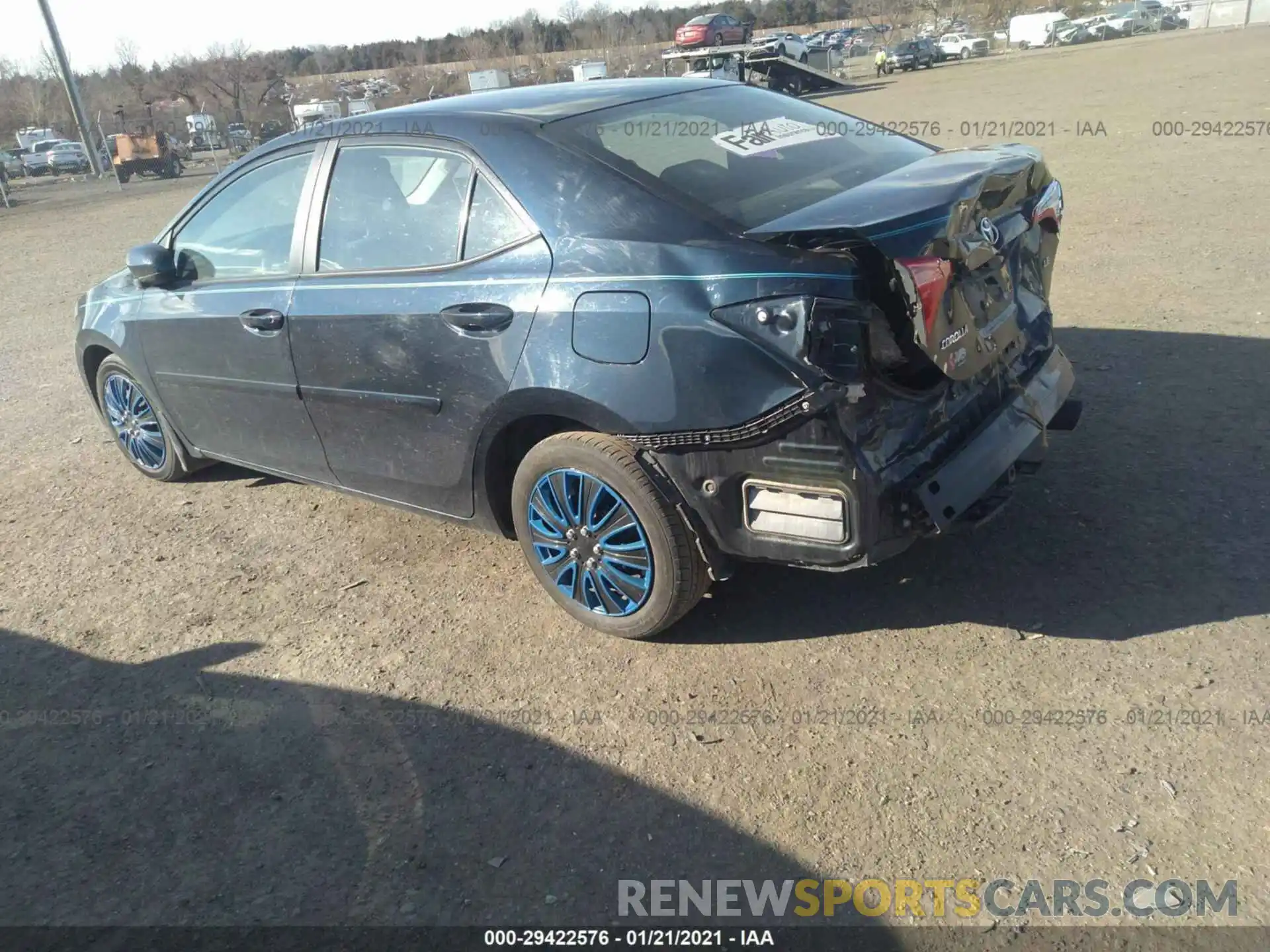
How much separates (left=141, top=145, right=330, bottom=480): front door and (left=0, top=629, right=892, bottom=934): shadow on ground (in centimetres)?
125

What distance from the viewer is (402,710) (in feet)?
10.7

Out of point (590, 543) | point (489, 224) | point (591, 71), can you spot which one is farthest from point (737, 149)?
point (591, 71)

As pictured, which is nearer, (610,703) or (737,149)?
(610,703)

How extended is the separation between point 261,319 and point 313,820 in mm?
2155

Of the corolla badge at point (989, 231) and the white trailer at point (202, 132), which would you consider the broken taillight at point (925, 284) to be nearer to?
the corolla badge at point (989, 231)

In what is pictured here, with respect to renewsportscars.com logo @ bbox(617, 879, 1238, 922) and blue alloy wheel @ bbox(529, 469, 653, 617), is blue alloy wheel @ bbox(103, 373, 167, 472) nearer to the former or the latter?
blue alloy wheel @ bbox(529, 469, 653, 617)

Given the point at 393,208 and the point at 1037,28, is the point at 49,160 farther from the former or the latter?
the point at 1037,28

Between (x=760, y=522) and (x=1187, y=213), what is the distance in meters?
7.40

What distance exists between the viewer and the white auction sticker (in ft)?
11.6

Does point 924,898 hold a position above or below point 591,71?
below

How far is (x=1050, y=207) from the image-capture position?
3.58 meters

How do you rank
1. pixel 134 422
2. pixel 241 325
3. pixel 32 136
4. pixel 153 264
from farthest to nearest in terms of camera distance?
1. pixel 32 136
2. pixel 134 422
3. pixel 153 264
4. pixel 241 325

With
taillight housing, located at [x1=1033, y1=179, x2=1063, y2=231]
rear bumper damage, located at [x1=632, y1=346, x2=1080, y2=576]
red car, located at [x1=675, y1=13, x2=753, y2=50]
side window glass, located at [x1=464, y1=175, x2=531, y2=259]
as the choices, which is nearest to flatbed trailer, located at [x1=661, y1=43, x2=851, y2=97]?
red car, located at [x1=675, y1=13, x2=753, y2=50]

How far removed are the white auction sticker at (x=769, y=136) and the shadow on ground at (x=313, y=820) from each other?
7.29 feet
